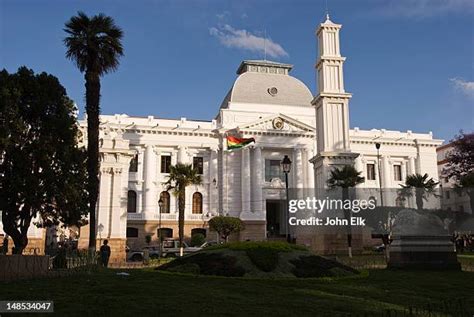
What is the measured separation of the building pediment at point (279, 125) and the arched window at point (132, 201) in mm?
15348

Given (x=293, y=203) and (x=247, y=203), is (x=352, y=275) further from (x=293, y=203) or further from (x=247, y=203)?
(x=247, y=203)

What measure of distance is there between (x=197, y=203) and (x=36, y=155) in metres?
39.4

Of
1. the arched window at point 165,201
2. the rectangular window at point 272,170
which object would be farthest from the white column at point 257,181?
the arched window at point 165,201

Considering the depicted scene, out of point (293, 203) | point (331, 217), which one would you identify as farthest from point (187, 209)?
point (331, 217)

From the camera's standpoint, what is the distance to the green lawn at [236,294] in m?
9.54

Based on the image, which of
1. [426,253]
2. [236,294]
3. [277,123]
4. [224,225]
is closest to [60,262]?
[236,294]

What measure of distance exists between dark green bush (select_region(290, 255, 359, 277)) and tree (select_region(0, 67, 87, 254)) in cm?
1179

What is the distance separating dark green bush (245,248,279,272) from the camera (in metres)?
16.6

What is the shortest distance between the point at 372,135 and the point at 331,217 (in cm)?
3250

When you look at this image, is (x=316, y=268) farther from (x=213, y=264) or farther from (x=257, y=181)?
(x=257, y=181)

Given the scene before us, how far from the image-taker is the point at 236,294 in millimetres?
11906

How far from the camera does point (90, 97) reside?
28359 millimetres

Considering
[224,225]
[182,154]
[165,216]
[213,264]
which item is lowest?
[213,264]

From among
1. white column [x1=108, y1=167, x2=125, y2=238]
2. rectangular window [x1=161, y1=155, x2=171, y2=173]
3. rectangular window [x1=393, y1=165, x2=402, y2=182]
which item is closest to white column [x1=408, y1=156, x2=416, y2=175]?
rectangular window [x1=393, y1=165, x2=402, y2=182]
